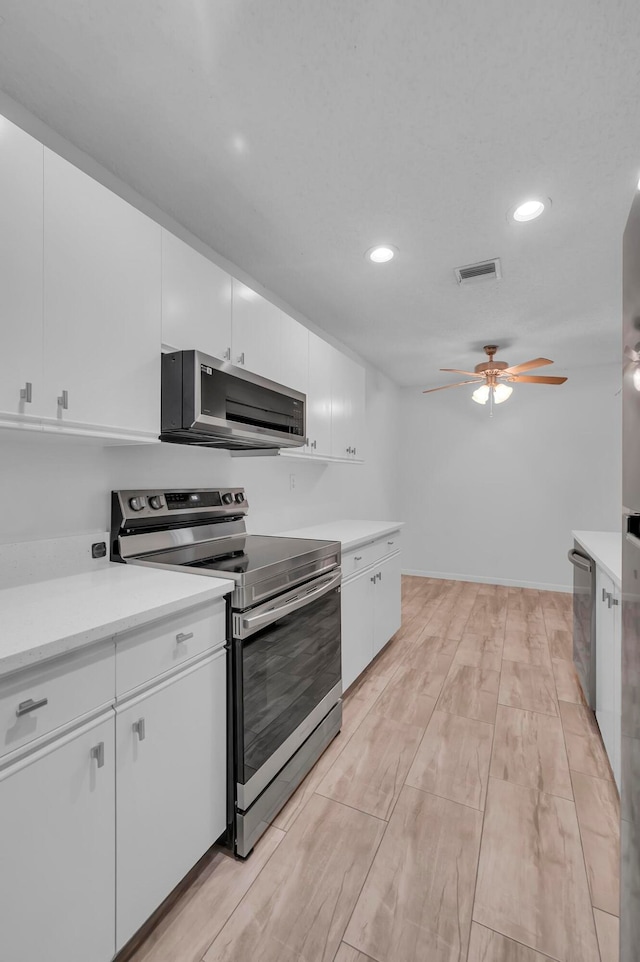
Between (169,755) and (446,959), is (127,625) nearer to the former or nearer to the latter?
(169,755)

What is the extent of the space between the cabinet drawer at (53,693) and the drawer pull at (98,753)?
3.7 inches

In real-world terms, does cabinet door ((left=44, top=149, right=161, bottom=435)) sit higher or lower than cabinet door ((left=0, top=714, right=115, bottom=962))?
higher

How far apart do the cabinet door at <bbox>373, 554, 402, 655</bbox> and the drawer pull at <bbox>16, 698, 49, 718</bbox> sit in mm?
2111

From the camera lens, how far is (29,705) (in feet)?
2.94

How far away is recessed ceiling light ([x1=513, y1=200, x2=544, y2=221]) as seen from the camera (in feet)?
6.51

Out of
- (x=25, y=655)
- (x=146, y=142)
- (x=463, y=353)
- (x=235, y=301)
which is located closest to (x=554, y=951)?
(x=25, y=655)

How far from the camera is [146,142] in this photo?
165 cm

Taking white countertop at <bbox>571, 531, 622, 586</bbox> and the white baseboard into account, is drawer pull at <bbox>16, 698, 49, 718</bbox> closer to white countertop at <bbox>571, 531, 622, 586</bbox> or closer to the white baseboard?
white countertop at <bbox>571, 531, 622, 586</bbox>

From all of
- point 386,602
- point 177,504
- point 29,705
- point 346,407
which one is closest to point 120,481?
point 177,504

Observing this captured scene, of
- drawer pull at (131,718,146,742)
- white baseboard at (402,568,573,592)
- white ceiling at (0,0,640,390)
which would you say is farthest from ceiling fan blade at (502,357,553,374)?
drawer pull at (131,718,146,742)

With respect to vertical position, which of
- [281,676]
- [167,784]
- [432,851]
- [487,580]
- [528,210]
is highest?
[528,210]

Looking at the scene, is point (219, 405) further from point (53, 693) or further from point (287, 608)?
point (53, 693)

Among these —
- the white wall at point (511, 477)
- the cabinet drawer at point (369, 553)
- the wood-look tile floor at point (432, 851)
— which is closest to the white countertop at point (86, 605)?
the wood-look tile floor at point (432, 851)

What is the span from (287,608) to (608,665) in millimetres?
1472
